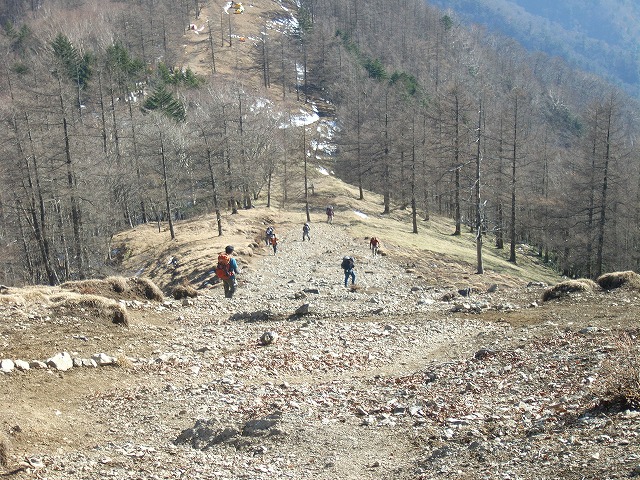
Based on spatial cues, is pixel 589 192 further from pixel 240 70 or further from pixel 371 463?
pixel 240 70

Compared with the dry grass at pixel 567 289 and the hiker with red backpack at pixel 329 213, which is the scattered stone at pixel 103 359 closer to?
the dry grass at pixel 567 289

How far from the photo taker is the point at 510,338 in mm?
14305

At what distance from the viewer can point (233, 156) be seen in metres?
48.3

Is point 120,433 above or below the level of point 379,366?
above

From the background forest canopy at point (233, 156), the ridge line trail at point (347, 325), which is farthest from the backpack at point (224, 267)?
the background forest canopy at point (233, 156)

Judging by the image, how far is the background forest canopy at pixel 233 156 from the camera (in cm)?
3288

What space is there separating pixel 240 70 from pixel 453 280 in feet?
332

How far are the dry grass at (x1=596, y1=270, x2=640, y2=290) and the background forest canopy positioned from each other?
43.5ft

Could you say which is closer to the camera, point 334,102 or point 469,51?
point 334,102

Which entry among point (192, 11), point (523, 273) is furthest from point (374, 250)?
point (192, 11)

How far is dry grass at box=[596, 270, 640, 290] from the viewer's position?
1845cm

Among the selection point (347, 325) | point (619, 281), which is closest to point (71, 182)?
point (347, 325)

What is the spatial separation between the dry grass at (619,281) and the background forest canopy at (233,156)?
1327 centimetres

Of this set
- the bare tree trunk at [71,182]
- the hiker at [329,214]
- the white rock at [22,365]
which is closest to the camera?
the white rock at [22,365]
